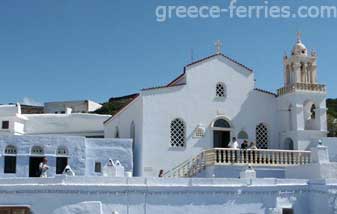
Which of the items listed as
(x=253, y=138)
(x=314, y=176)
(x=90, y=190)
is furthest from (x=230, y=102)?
(x=90, y=190)

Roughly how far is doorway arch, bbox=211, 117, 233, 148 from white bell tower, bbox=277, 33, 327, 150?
9.82 feet

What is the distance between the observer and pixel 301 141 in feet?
84.8

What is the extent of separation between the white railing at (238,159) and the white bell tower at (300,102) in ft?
5.14

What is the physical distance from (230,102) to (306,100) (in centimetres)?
406

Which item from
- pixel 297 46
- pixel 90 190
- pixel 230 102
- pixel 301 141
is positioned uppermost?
pixel 297 46

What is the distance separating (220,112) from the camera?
2612 cm

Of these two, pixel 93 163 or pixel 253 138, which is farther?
Answer: pixel 253 138

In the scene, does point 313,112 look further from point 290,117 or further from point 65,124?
point 65,124

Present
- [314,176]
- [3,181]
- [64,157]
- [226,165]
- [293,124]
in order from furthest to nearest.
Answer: [293,124] < [64,157] < [226,165] < [314,176] < [3,181]

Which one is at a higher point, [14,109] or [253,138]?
[14,109]

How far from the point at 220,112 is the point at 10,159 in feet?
35.6

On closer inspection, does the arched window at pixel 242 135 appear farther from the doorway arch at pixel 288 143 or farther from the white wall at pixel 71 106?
the white wall at pixel 71 106

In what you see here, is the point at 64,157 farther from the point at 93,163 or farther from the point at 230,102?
the point at 230,102

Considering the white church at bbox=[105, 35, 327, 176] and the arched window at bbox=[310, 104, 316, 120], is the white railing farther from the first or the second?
the arched window at bbox=[310, 104, 316, 120]
